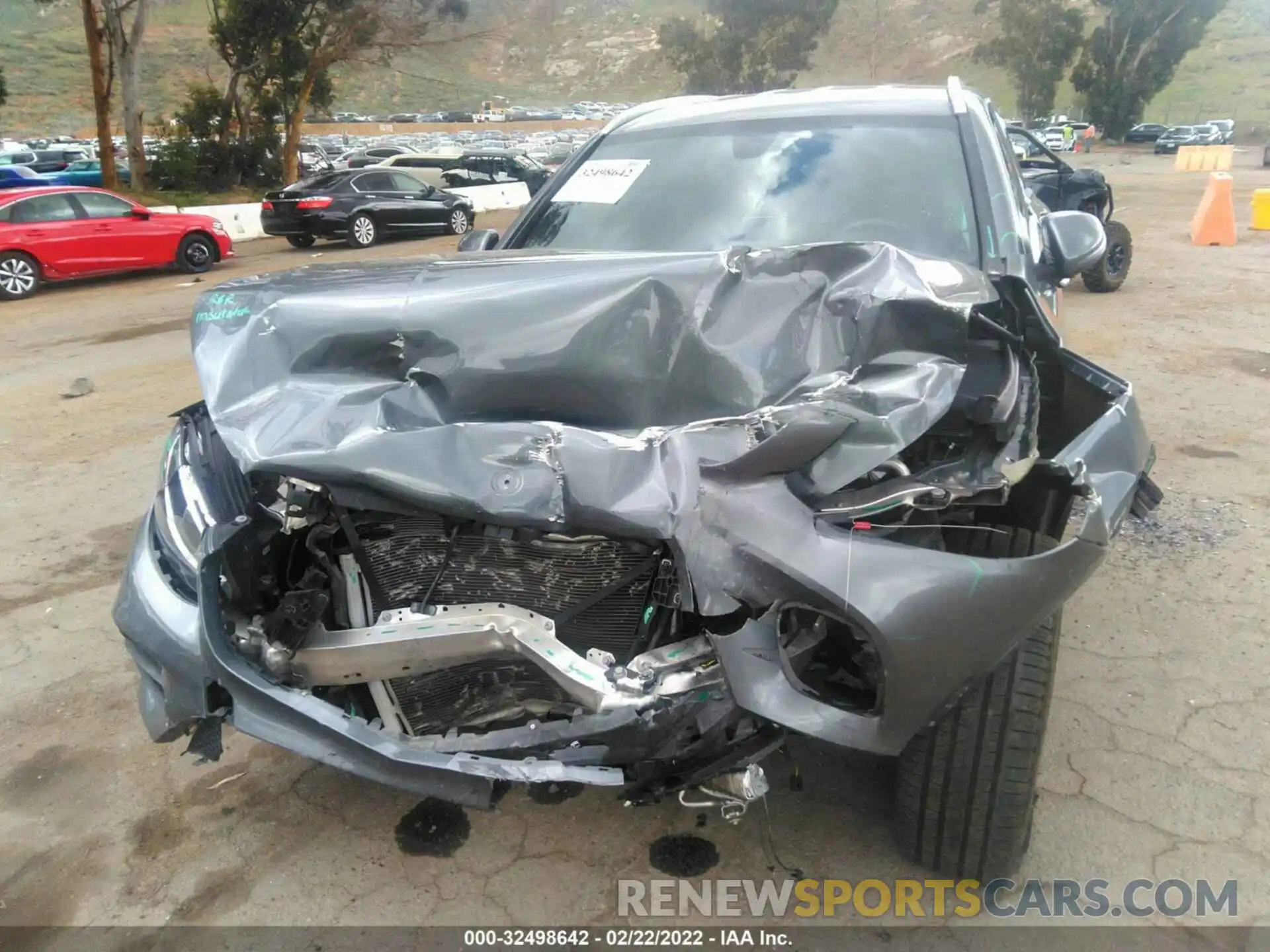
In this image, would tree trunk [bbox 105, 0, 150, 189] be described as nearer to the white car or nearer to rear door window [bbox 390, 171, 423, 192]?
rear door window [bbox 390, 171, 423, 192]

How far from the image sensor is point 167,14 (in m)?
87.1

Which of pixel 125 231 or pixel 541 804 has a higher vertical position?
pixel 541 804

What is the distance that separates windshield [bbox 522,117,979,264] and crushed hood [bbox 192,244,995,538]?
→ 72 cm

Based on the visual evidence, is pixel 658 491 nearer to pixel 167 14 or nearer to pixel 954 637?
pixel 954 637

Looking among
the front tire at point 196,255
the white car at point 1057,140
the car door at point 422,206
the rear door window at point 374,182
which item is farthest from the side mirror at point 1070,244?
the white car at point 1057,140

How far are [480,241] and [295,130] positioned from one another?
24.6m

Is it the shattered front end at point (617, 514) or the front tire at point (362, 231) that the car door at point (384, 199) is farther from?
the shattered front end at point (617, 514)

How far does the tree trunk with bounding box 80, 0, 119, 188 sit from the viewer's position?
64.6ft

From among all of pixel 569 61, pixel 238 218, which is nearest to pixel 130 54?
pixel 238 218

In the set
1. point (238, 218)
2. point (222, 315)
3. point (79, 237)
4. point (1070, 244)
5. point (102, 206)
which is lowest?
point (238, 218)

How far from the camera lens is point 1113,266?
32.0 feet

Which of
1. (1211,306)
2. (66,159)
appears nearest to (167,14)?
(66,159)

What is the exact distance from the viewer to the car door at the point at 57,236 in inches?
499

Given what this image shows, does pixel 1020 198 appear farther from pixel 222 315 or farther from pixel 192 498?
pixel 192 498
